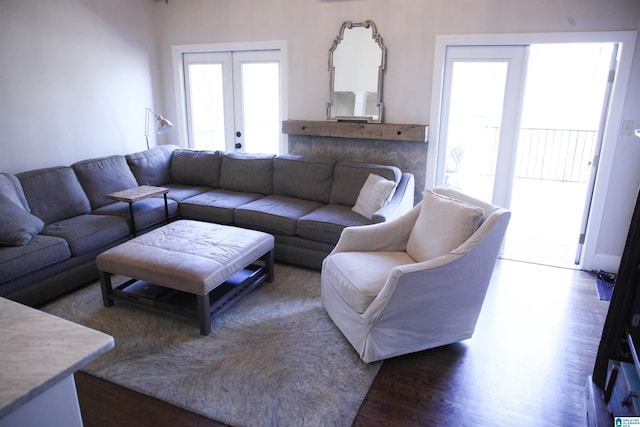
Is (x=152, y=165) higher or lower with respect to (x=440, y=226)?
higher

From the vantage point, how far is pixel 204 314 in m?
2.58

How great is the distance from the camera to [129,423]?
6.43 ft

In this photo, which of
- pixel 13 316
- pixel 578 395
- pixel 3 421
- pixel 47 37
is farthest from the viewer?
pixel 47 37

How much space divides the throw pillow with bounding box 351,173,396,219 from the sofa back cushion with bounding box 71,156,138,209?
2.33 m

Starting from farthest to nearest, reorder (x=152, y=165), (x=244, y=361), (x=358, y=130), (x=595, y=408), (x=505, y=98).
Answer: (x=152, y=165) → (x=358, y=130) → (x=505, y=98) → (x=244, y=361) → (x=595, y=408)

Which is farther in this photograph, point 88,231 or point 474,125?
point 474,125

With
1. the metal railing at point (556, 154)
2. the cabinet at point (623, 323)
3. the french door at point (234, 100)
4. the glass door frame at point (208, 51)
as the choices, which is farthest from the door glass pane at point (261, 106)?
the metal railing at point (556, 154)

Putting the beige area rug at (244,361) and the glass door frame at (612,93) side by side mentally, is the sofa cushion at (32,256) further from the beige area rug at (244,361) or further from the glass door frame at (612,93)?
the glass door frame at (612,93)

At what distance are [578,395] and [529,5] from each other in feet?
9.83

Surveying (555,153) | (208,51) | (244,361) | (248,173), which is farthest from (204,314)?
(555,153)

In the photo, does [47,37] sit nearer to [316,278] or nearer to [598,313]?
[316,278]

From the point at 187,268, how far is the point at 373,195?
168 cm

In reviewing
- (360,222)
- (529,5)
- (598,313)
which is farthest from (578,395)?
(529,5)

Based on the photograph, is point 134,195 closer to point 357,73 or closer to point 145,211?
point 145,211
